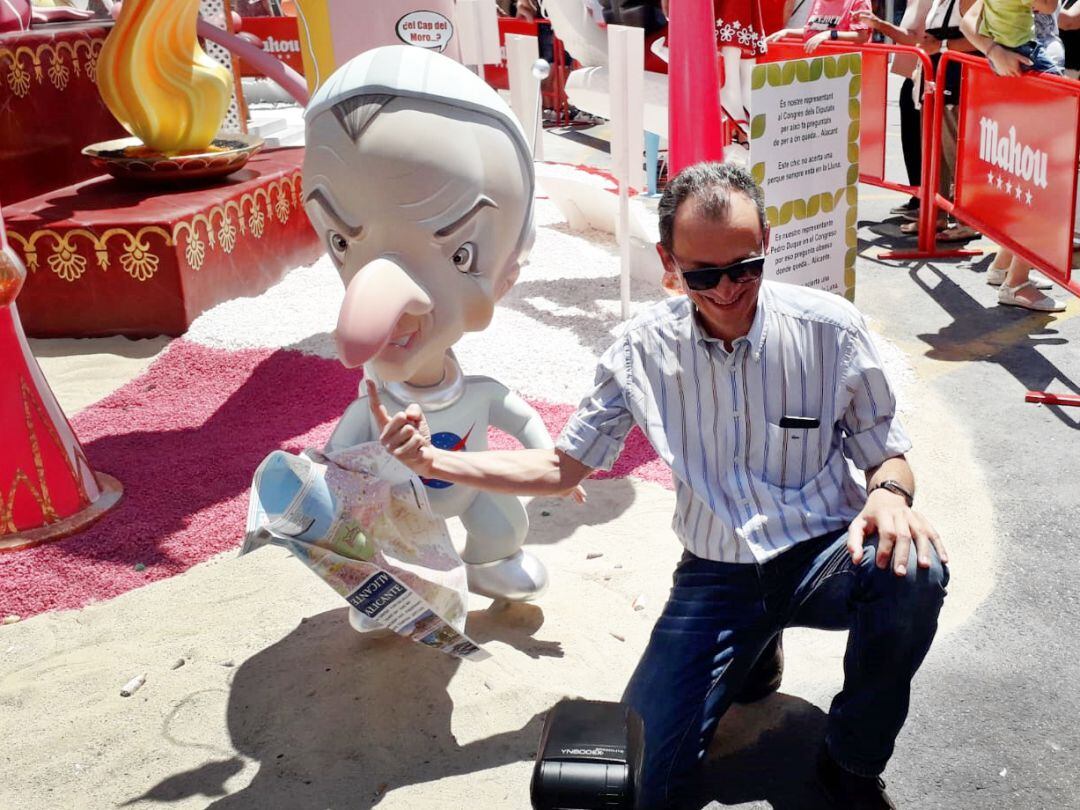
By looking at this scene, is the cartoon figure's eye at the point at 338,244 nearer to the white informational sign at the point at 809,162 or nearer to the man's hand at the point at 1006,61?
the white informational sign at the point at 809,162

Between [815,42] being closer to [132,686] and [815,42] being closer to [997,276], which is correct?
[997,276]

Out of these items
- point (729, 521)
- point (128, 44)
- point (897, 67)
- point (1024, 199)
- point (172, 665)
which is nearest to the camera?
point (729, 521)

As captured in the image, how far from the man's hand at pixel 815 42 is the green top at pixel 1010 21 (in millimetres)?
2306

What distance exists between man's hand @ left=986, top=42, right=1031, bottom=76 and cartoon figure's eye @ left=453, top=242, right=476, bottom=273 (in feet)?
13.1

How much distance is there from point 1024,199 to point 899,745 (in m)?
3.86

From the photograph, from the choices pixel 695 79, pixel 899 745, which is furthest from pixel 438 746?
pixel 695 79

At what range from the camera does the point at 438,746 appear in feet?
8.92

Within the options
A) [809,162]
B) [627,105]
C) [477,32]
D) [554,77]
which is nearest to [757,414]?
[809,162]

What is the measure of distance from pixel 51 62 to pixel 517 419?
5042 millimetres

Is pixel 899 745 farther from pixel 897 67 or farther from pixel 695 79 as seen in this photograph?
pixel 897 67

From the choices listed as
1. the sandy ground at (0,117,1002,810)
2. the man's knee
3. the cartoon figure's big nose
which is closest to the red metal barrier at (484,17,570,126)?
the sandy ground at (0,117,1002,810)

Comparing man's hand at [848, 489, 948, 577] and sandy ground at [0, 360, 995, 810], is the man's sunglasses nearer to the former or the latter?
man's hand at [848, 489, 948, 577]

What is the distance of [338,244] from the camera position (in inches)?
112

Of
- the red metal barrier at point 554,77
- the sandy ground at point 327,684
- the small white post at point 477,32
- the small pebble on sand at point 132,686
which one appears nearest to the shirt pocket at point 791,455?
the sandy ground at point 327,684
